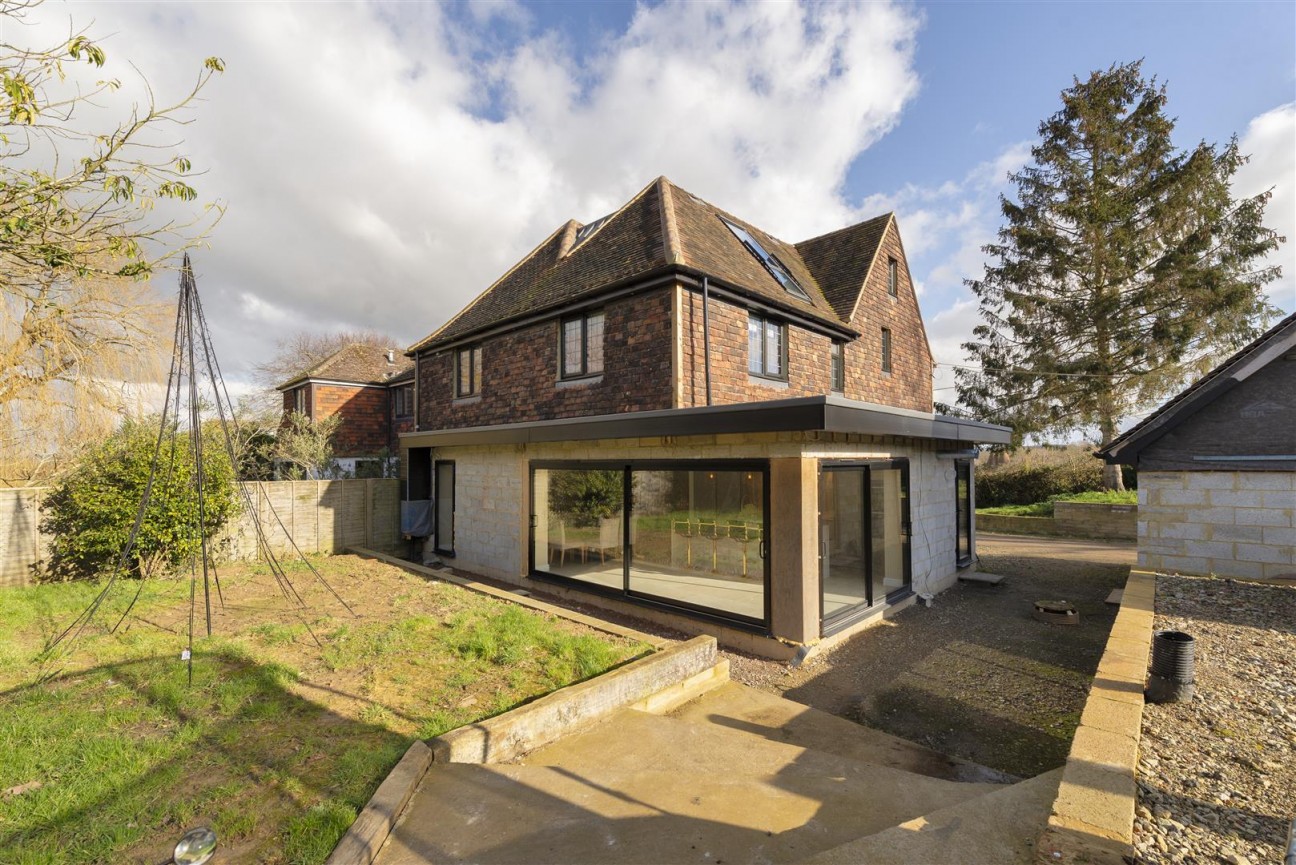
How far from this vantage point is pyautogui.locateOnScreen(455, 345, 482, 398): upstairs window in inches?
494

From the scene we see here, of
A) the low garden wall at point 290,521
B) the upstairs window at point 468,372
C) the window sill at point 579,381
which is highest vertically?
the upstairs window at point 468,372

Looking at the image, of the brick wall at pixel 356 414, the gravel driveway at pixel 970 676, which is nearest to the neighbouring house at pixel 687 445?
the gravel driveway at pixel 970 676

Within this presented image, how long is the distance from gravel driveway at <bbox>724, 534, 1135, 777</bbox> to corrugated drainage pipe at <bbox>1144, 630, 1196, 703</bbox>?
2.91ft

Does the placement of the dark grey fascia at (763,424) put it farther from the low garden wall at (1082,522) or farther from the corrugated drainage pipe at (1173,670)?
the low garden wall at (1082,522)

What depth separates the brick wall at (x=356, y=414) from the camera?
2019 centimetres

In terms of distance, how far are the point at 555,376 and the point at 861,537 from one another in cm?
608

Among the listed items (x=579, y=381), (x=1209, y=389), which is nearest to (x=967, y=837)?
(x=579, y=381)

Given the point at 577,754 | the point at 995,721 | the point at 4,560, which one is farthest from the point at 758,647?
the point at 4,560

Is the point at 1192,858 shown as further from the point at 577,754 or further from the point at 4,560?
the point at 4,560

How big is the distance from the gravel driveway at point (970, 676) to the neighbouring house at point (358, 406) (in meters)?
17.2

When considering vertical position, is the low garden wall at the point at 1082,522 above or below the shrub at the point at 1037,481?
below

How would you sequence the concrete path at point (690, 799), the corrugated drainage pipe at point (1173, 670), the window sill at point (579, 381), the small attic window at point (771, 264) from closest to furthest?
the concrete path at point (690, 799)
the corrugated drainage pipe at point (1173, 670)
the window sill at point (579, 381)
the small attic window at point (771, 264)

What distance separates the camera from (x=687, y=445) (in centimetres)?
765

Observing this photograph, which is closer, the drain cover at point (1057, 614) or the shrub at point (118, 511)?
the drain cover at point (1057, 614)
